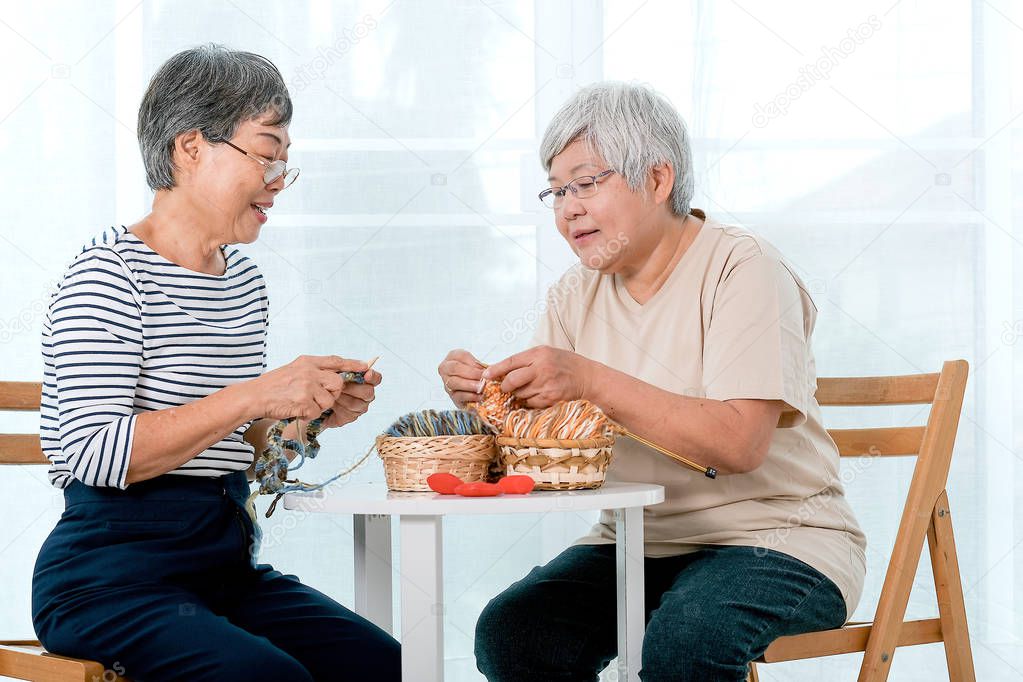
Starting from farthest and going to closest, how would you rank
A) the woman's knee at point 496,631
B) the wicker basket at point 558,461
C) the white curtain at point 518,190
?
1. the white curtain at point 518,190
2. the woman's knee at point 496,631
3. the wicker basket at point 558,461

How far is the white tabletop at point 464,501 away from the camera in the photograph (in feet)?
3.83

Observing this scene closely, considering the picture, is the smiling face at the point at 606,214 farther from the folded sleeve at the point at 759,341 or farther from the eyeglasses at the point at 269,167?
the eyeglasses at the point at 269,167

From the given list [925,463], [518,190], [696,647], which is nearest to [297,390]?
[696,647]

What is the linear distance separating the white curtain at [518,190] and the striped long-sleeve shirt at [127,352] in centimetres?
111

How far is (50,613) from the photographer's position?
1.22 metres

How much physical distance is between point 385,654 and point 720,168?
5.27 ft

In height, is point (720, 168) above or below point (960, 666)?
above

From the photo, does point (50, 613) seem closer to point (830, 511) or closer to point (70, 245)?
point (830, 511)

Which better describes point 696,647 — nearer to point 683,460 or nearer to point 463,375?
point 683,460

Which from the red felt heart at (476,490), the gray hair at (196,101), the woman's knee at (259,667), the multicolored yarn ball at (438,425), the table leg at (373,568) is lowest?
the woman's knee at (259,667)

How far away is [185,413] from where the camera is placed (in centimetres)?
122

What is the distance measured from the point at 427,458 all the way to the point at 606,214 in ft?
1.74

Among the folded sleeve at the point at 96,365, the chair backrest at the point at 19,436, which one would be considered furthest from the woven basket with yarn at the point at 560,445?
the chair backrest at the point at 19,436

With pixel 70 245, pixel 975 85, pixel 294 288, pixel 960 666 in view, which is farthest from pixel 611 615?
pixel 975 85
